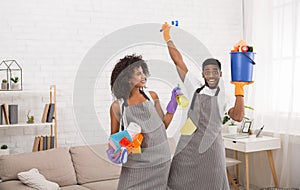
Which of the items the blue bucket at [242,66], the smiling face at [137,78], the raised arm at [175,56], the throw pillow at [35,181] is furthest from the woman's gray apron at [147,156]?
the throw pillow at [35,181]

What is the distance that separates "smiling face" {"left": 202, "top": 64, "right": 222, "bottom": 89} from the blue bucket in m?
0.13

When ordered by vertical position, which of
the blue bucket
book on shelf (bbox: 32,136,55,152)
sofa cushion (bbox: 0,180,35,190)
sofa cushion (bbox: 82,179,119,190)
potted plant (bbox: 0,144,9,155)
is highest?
the blue bucket

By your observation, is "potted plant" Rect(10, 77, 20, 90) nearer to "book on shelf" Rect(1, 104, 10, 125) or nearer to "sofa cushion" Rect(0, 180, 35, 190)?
"book on shelf" Rect(1, 104, 10, 125)

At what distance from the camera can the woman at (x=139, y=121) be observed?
80.7 inches

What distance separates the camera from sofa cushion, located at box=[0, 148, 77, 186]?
3344 mm

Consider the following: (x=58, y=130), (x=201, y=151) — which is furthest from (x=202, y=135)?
(x=58, y=130)

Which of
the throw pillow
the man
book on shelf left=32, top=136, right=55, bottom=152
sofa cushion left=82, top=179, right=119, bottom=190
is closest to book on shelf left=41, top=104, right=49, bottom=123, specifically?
book on shelf left=32, top=136, right=55, bottom=152

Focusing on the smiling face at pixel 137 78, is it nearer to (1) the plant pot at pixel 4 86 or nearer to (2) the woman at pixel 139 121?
(2) the woman at pixel 139 121

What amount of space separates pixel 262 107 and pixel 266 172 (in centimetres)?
66

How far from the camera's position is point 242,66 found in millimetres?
2316

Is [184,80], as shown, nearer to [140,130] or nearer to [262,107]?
[140,130]

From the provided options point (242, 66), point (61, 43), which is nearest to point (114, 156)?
point (242, 66)

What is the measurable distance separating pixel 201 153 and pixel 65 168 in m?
1.62

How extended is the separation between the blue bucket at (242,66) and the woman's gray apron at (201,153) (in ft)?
0.50
